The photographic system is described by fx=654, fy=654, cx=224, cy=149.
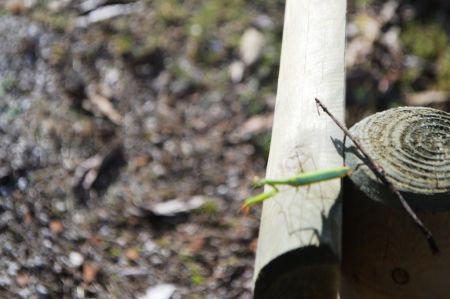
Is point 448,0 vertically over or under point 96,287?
over

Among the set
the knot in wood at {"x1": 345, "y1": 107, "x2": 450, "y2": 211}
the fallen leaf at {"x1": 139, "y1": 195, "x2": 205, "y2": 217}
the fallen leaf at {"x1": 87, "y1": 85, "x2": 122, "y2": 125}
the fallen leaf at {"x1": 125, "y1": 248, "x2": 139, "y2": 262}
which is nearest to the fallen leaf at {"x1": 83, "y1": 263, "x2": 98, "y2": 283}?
the fallen leaf at {"x1": 125, "y1": 248, "x2": 139, "y2": 262}

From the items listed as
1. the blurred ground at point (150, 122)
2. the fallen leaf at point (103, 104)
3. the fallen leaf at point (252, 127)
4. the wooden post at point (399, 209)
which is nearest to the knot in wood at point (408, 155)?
the wooden post at point (399, 209)

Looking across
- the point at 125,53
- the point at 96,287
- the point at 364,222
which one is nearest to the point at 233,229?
the point at 96,287

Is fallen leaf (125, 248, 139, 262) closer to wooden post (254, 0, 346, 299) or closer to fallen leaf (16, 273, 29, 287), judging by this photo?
fallen leaf (16, 273, 29, 287)

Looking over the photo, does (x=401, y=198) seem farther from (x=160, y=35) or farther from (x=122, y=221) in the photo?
(x=160, y=35)

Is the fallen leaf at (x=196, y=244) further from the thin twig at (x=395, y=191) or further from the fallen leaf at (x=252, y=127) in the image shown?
the thin twig at (x=395, y=191)

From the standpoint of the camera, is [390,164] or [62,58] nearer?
[390,164]
